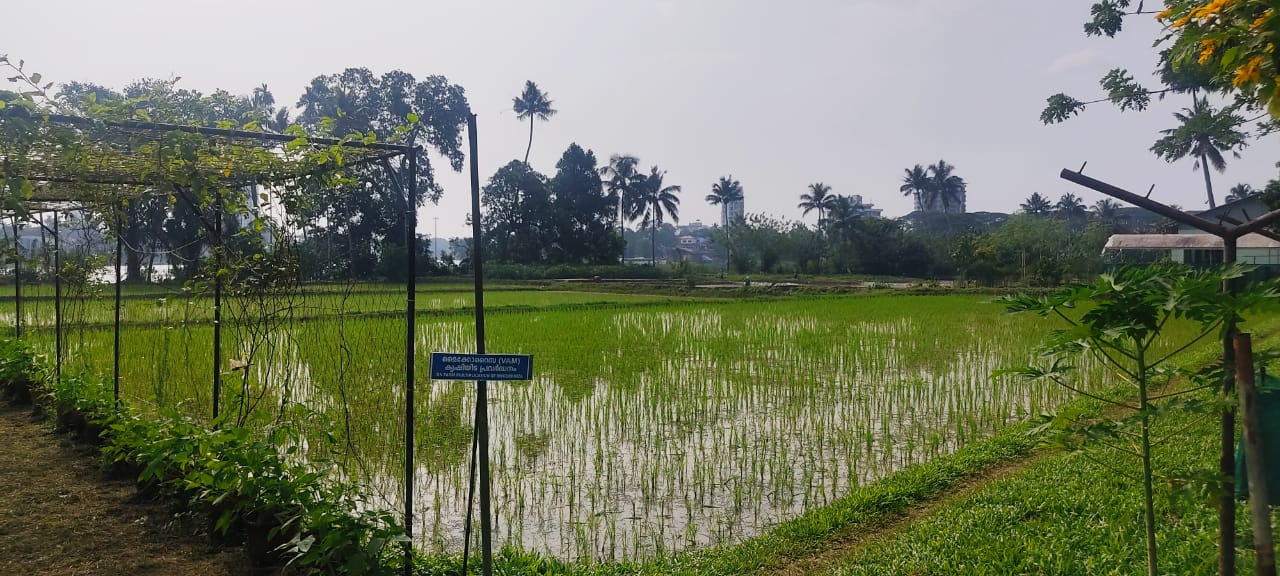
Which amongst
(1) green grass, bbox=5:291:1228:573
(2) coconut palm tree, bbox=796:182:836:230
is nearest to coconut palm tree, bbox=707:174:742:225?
(2) coconut palm tree, bbox=796:182:836:230

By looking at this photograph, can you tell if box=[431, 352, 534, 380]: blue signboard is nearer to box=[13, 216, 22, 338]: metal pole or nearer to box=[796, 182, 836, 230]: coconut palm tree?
A: box=[13, 216, 22, 338]: metal pole

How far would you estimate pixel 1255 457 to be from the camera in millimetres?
2002

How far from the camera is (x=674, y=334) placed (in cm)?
1447

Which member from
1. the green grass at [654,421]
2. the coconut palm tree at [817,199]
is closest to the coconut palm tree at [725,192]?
the coconut palm tree at [817,199]

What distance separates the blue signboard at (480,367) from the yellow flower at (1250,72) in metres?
2.35

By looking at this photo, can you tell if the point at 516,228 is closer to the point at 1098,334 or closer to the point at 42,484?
the point at 42,484

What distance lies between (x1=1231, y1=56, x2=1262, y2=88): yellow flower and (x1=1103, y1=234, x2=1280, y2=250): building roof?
33031 millimetres

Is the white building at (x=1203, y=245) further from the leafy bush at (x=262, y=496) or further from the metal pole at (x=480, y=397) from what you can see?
the leafy bush at (x=262, y=496)

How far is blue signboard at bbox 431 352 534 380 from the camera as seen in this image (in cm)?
298

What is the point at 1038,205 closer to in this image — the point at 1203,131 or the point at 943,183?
the point at 943,183

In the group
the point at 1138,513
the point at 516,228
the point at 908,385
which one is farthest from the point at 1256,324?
the point at 516,228

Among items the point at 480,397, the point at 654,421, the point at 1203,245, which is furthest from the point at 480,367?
the point at 1203,245

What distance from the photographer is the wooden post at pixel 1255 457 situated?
6.43ft

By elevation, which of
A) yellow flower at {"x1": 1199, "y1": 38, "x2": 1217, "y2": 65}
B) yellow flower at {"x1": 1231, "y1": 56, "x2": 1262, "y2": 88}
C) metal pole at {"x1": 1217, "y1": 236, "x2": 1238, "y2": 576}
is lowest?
metal pole at {"x1": 1217, "y1": 236, "x2": 1238, "y2": 576}
